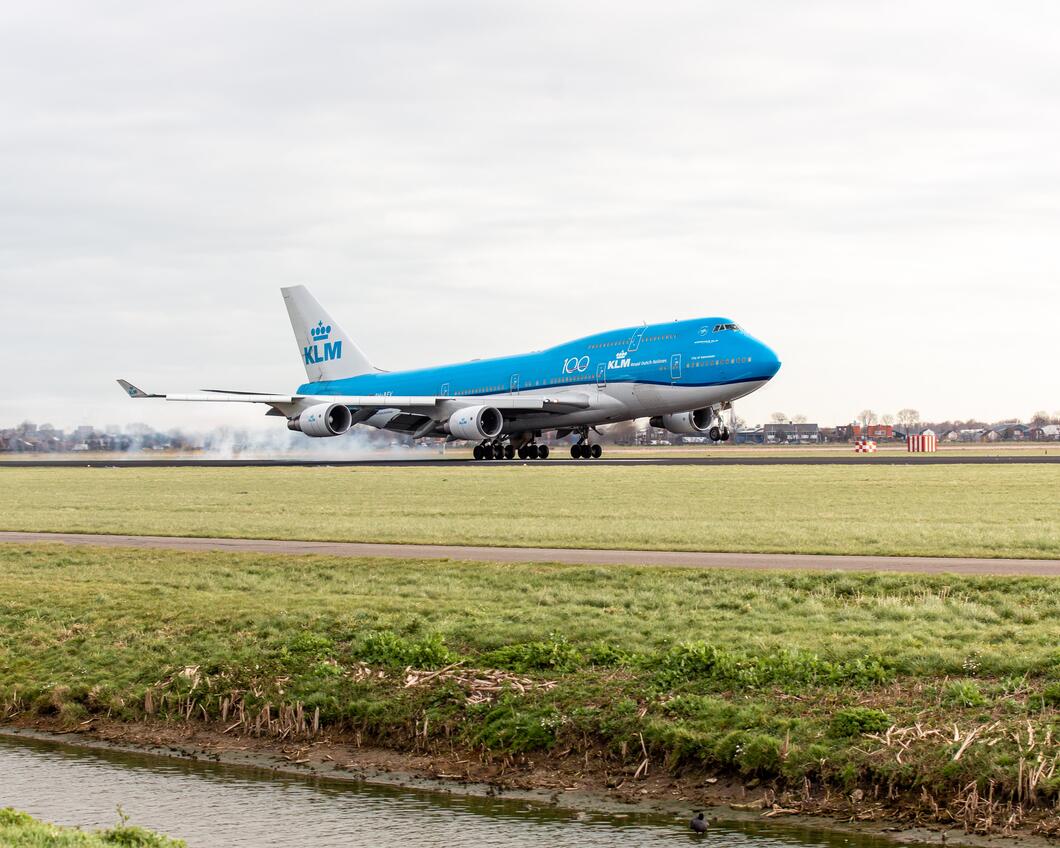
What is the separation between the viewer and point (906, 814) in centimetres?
1224

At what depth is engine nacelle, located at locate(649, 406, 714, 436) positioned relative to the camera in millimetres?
73375

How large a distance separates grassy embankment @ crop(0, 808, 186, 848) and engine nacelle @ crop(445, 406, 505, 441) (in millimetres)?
61708

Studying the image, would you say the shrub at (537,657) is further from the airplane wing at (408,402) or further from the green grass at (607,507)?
the airplane wing at (408,402)

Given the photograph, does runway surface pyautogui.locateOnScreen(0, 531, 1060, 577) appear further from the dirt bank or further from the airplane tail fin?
the airplane tail fin

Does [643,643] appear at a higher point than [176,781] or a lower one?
higher

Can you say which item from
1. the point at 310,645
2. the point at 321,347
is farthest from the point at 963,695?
the point at 321,347

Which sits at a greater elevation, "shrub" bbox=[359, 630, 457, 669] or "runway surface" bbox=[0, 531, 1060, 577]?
"runway surface" bbox=[0, 531, 1060, 577]

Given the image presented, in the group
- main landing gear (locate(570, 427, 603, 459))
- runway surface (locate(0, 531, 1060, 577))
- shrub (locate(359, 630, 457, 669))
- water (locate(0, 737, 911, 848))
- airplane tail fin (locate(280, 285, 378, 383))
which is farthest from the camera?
airplane tail fin (locate(280, 285, 378, 383))

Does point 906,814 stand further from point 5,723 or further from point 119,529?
point 119,529

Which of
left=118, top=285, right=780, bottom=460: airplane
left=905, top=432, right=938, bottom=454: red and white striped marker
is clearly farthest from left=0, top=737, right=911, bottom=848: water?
left=905, top=432, right=938, bottom=454: red and white striped marker

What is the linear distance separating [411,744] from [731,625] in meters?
4.84

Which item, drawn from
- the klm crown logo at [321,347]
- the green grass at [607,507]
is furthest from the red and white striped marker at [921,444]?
the klm crown logo at [321,347]

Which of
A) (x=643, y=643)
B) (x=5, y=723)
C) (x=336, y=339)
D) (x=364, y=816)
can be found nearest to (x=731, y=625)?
(x=643, y=643)

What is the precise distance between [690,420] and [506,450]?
1181 centimetres
